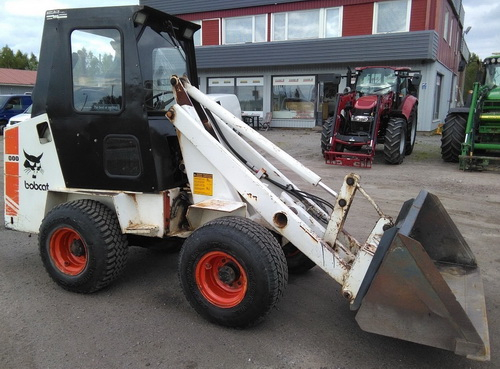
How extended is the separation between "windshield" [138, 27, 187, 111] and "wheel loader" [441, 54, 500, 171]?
8090 millimetres

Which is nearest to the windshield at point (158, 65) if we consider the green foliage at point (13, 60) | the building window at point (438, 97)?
the building window at point (438, 97)

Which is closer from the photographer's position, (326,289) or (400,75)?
(326,289)

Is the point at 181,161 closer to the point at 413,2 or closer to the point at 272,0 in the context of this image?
the point at 413,2

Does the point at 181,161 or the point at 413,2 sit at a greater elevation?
the point at 413,2

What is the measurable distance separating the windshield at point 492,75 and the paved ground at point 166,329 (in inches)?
295

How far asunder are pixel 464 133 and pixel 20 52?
74.9 meters

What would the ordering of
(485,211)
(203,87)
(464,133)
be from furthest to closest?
(203,87), (464,133), (485,211)

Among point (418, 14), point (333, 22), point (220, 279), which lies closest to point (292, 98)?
point (333, 22)

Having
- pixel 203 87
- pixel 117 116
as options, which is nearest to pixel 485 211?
pixel 117 116

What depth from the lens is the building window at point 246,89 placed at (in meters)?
21.0

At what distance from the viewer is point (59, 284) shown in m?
3.89

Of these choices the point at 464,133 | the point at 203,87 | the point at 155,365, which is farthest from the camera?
the point at 203,87

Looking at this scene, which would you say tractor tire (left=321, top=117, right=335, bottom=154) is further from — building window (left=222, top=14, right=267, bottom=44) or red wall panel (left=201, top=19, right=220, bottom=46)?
red wall panel (left=201, top=19, right=220, bottom=46)

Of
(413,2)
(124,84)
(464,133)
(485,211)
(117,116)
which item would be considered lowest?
(485,211)
